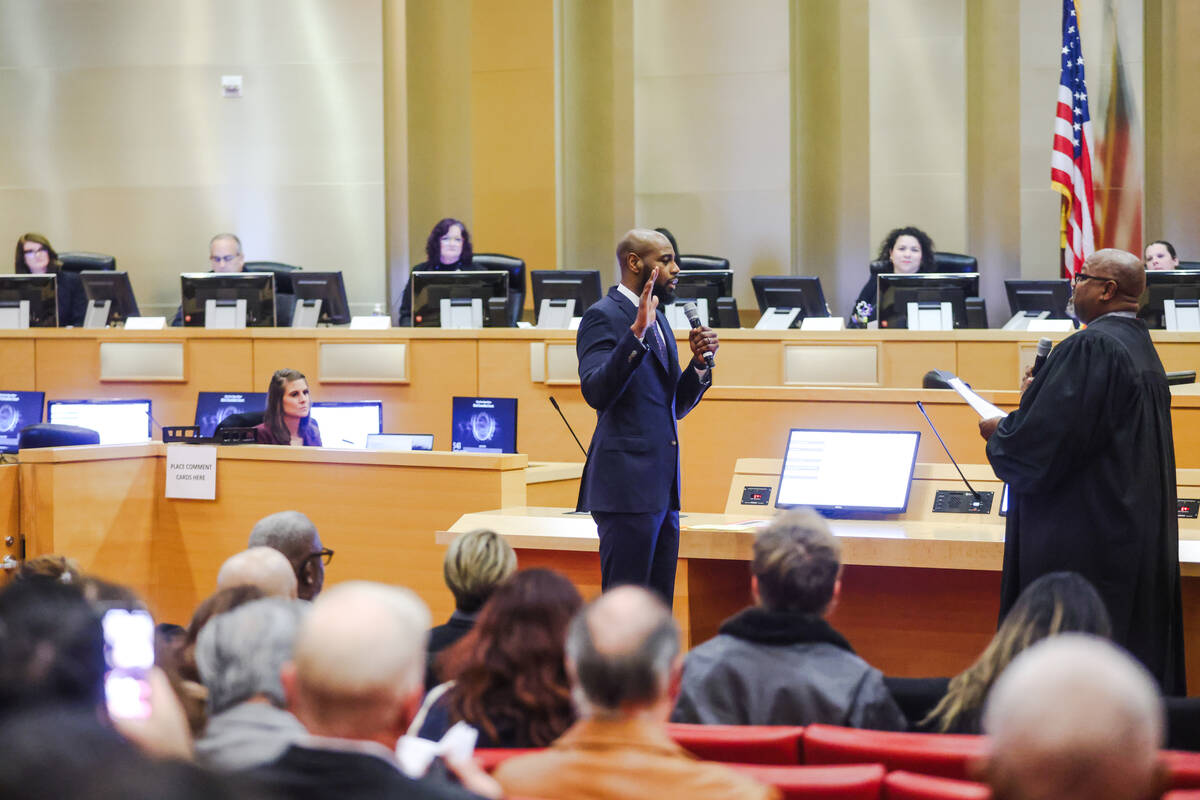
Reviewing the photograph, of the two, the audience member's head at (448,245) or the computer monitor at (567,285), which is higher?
the audience member's head at (448,245)

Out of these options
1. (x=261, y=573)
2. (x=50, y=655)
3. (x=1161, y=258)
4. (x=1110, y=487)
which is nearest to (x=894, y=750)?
(x=50, y=655)

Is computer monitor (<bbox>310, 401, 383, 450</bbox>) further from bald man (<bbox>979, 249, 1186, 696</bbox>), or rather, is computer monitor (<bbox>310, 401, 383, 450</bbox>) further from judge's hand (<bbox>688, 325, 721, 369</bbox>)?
bald man (<bbox>979, 249, 1186, 696</bbox>)

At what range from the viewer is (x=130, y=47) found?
38.1 feet

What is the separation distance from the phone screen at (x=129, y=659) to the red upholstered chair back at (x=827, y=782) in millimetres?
826

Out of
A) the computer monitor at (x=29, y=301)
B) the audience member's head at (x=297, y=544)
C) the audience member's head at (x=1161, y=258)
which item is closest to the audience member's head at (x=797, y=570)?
the audience member's head at (x=297, y=544)

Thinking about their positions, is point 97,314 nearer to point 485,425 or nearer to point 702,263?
point 485,425

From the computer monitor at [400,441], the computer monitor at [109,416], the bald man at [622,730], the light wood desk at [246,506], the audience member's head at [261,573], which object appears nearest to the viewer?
the bald man at [622,730]

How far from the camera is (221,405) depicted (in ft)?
23.0

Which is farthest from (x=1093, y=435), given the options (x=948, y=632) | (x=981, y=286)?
(x=981, y=286)

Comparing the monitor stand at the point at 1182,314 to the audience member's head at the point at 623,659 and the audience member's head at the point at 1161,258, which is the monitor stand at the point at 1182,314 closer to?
the audience member's head at the point at 1161,258

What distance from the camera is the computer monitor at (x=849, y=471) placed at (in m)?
4.17

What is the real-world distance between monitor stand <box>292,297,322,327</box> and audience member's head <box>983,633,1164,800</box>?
7.12 metres

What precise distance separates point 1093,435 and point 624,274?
1.30 metres

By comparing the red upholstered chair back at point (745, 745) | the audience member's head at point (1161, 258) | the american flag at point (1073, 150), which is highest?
the american flag at point (1073, 150)
